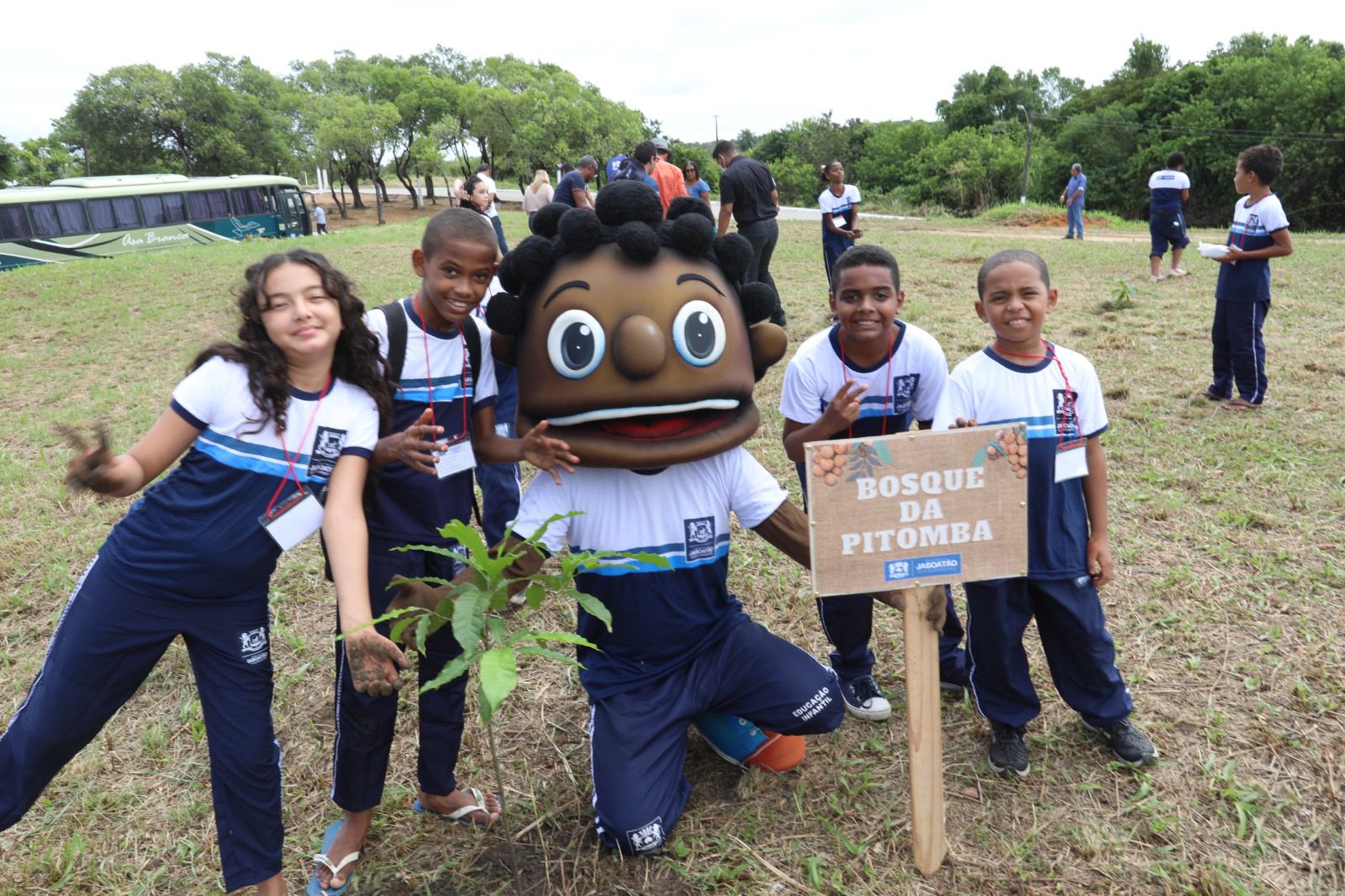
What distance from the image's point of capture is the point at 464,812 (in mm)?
2750

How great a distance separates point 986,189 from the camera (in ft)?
116

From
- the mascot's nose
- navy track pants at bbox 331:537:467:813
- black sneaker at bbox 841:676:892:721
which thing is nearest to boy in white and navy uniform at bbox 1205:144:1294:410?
black sneaker at bbox 841:676:892:721

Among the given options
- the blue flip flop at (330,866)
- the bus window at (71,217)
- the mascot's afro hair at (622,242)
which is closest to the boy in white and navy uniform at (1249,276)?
the mascot's afro hair at (622,242)

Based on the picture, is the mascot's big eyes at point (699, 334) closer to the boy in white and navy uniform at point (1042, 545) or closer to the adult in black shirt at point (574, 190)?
the boy in white and navy uniform at point (1042, 545)

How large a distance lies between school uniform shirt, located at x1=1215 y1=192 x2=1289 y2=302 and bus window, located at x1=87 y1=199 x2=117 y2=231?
2506 cm

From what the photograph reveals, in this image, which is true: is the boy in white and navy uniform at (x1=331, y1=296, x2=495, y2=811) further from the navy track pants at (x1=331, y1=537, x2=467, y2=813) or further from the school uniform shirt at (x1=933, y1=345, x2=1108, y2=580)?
the school uniform shirt at (x1=933, y1=345, x2=1108, y2=580)

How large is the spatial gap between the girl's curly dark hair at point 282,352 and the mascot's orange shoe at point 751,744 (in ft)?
4.79

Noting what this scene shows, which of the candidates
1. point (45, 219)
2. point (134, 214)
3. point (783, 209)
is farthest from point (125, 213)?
point (783, 209)

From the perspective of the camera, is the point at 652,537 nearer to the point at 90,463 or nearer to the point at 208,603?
the point at 208,603

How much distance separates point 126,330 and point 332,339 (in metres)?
10.0

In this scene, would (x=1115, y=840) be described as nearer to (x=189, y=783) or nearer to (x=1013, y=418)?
(x=1013, y=418)

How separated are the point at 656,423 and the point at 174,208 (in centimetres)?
2667

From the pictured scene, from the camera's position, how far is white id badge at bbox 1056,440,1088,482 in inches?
104

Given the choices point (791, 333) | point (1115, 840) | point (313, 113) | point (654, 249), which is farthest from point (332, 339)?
point (313, 113)
